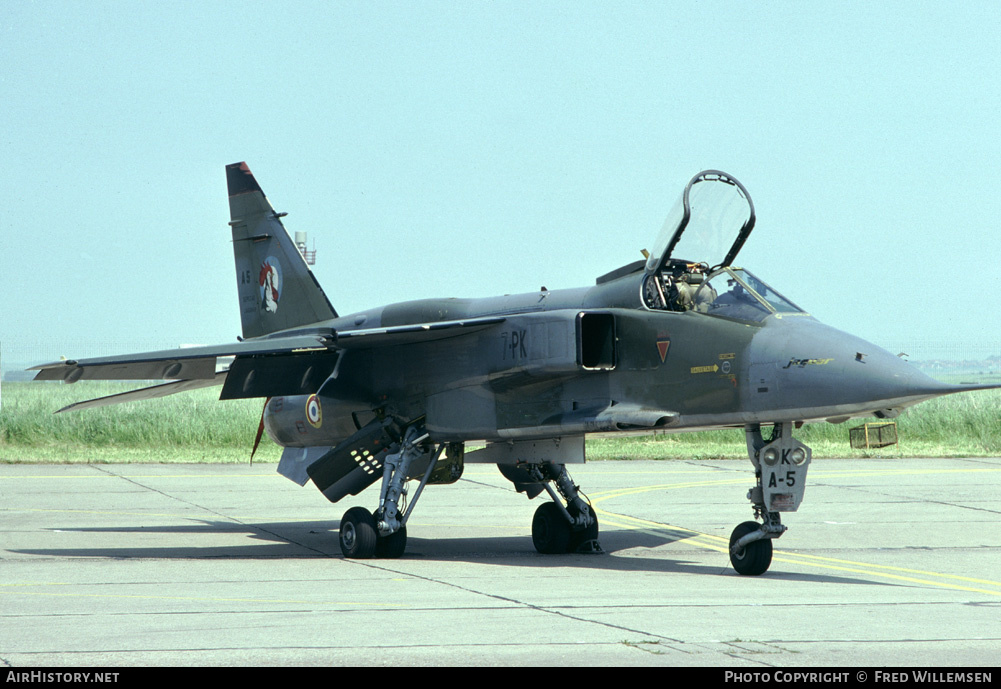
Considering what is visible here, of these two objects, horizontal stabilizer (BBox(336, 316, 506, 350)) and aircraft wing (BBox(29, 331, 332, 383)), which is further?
horizontal stabilizer (BBox(336, 316, 506, 350))

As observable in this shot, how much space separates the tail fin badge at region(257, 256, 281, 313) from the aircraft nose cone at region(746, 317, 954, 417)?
27.8 feet

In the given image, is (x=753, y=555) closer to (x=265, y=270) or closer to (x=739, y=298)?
(x=739, y=298)

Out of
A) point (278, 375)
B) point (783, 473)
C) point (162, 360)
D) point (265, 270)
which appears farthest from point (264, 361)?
point (783, 473)

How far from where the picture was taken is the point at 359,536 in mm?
12805

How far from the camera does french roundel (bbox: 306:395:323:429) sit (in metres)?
14.5

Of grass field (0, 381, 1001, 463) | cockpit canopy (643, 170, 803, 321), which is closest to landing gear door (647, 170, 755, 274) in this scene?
cockpit canopy (643, 170, 803, 321)

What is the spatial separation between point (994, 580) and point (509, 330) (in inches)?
226

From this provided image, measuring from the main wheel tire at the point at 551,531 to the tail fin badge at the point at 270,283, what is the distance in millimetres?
5532

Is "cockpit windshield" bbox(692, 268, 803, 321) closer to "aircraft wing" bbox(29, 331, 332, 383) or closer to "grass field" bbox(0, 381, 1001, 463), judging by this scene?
"aircraft wing" bbox(29, 331, 332, 383)

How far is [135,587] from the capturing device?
403 inches

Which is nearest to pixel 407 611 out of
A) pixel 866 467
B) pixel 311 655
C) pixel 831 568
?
pixel 311 655

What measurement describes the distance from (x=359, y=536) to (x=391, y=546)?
397 millimetres

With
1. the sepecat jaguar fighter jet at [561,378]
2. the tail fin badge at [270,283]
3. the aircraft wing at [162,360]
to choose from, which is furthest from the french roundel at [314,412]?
the tail fin badge at [270,283]

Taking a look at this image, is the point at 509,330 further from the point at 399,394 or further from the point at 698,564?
the point at 698,564
